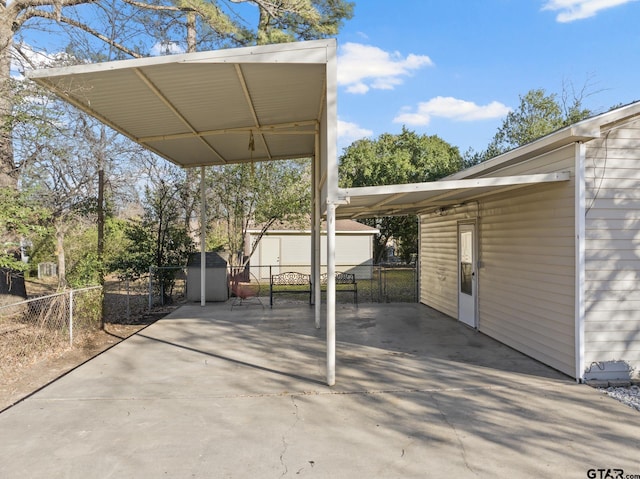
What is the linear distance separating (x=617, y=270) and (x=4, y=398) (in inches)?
261

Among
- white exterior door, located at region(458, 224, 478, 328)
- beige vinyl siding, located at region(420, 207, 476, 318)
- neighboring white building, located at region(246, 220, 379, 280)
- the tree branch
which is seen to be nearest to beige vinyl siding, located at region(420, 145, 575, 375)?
white exterior door, located at region(458, 224, 478, 328)

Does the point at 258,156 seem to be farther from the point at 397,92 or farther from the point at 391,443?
the point at 397,92

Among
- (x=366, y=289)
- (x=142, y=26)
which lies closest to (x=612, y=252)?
(x=366, y=289)

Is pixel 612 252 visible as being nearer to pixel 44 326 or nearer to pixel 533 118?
pixel 44 326

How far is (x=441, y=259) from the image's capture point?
8.97 metres

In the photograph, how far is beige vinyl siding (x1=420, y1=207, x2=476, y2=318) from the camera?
321 inches

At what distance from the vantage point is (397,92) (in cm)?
2492

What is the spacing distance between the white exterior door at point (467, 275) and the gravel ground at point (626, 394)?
9.50ft

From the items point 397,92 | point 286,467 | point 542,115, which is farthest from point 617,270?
point 397,92

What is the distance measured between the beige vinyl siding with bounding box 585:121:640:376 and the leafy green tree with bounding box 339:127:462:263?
47.6 feet

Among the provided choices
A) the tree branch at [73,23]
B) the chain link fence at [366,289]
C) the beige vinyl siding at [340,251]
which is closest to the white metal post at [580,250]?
the chain link fence at [366,289]

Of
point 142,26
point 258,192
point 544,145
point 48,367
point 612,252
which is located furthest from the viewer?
point 258,192

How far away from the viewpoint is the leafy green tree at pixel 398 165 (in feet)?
63.9

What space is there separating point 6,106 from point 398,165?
16.0 meters
